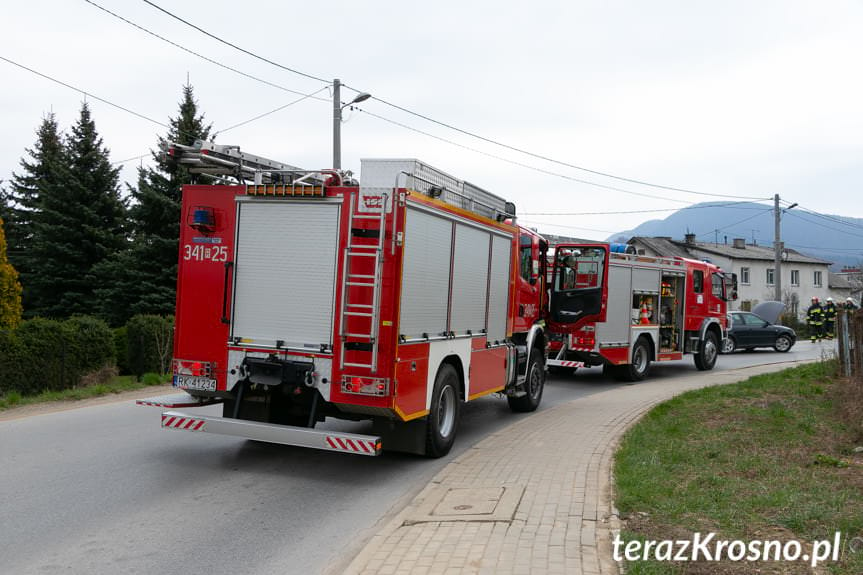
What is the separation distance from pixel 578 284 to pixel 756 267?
181 ft

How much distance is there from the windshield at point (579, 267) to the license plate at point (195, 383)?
819 centimetres

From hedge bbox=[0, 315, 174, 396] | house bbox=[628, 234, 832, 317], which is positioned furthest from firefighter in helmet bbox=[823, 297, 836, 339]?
house bbox=[628, 234, 832, 317]

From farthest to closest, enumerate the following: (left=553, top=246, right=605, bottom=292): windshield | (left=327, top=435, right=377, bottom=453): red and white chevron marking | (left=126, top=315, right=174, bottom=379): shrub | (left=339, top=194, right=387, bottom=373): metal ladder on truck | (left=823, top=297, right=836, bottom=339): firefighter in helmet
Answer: (left=823, top=297, right=836, bottom=339): firefighter in helmet
(left=126, top=315, right=174, bottom=379): shrub
(left=553, top=246, right=605, bottom=292): windshield
(left=339, top=194, right=387, bottom=373): metal ladder on truck
(left=327, top=435, right=377, bottom=453): red and white chevron marking

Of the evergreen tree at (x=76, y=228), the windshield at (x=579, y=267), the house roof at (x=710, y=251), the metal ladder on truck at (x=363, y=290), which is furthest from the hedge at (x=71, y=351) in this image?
the house roof at (x=710, y=251)

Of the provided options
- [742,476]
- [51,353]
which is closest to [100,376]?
[51,353]

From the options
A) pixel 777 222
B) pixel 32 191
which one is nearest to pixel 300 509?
pixel 32 191

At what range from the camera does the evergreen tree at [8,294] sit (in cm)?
2092

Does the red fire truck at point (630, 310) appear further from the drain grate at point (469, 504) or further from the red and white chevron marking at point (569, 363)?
the drain grate at point (469, 504)

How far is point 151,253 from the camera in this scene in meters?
23.2

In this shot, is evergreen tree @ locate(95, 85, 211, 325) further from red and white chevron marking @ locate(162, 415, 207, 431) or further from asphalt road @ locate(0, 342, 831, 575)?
red and white chevron marking @ locate(162, 415, 207, 431)

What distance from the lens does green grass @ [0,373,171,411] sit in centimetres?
1129

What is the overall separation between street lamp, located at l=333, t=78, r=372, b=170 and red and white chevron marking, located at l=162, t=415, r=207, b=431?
13.7 meters

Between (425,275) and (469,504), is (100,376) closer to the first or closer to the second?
(425,275)

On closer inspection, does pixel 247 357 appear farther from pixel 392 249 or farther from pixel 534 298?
pixel 534 298
